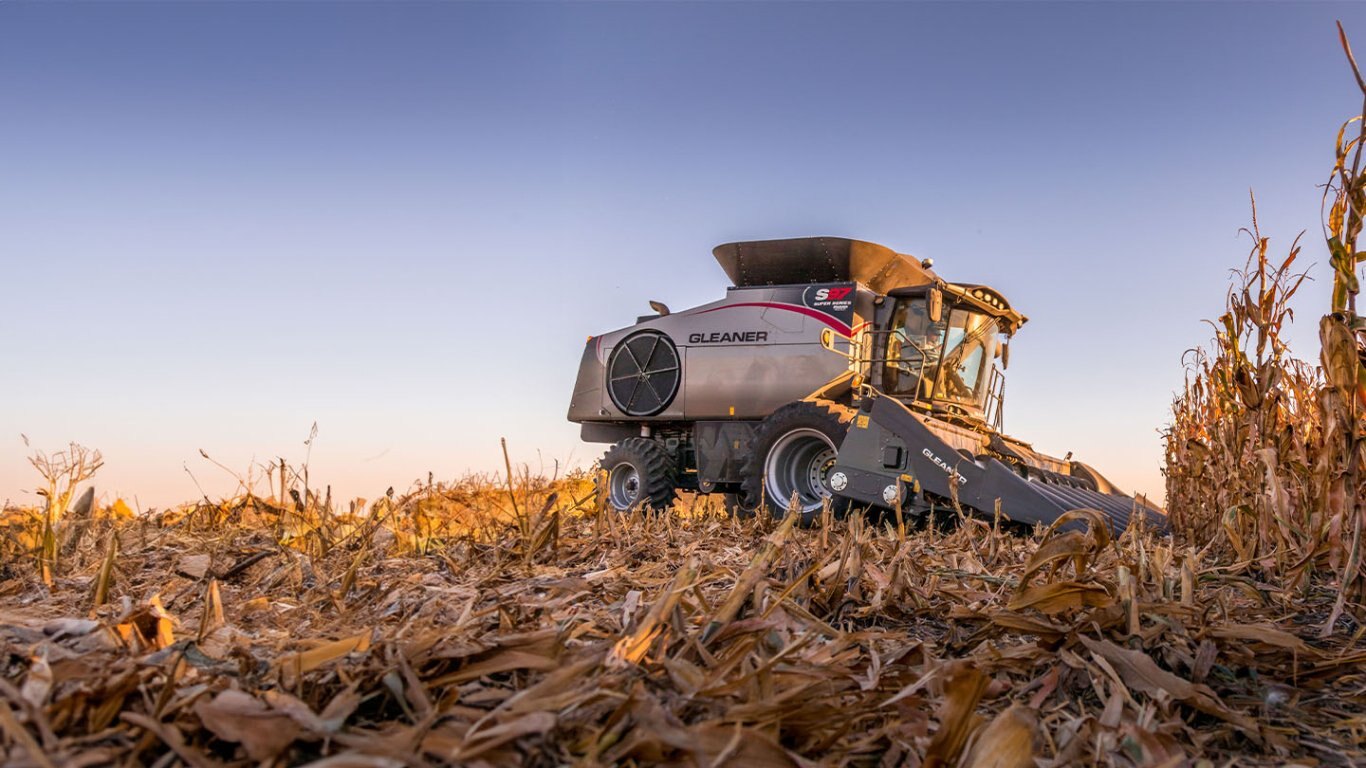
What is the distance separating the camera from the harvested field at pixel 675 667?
1271 millimetres

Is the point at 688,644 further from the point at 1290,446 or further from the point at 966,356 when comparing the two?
the point at 966,356

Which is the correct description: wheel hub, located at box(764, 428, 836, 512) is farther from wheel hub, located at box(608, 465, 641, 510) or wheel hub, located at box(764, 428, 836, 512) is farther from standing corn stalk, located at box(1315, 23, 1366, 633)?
standing corn stalk, located at box(1315, 23, 1366, 633)

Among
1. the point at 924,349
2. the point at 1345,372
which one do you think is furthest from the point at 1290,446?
the point at 924,349

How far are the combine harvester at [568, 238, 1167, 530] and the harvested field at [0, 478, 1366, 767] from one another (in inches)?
195

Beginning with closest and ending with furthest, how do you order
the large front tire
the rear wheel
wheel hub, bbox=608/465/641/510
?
the large front tire, the rear wheel, wheel hub, bbox=608/465/641/510

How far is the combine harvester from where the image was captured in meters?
8.36

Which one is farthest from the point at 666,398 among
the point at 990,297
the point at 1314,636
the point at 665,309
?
the point at 1314,636

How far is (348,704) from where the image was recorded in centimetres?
133

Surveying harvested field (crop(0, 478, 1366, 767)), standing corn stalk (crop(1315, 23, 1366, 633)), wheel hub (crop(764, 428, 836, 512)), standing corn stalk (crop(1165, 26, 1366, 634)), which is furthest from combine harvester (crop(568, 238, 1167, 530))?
harvested field (crop(0, 478, 1366, 767))

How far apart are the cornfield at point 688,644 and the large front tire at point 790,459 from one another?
441 centimetres

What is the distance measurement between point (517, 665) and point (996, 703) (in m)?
0.93

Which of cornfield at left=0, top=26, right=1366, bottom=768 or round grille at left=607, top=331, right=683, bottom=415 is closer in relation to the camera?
cornfield at left=0, top=26, right=1366, bottom=768

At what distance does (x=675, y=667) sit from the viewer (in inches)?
60.3

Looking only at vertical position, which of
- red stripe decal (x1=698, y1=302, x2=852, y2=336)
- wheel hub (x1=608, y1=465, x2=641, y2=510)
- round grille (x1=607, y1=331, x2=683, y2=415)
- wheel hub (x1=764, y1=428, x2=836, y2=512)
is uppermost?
red stripe decal (x1=698, y1=302, x2=852, y2=336)
